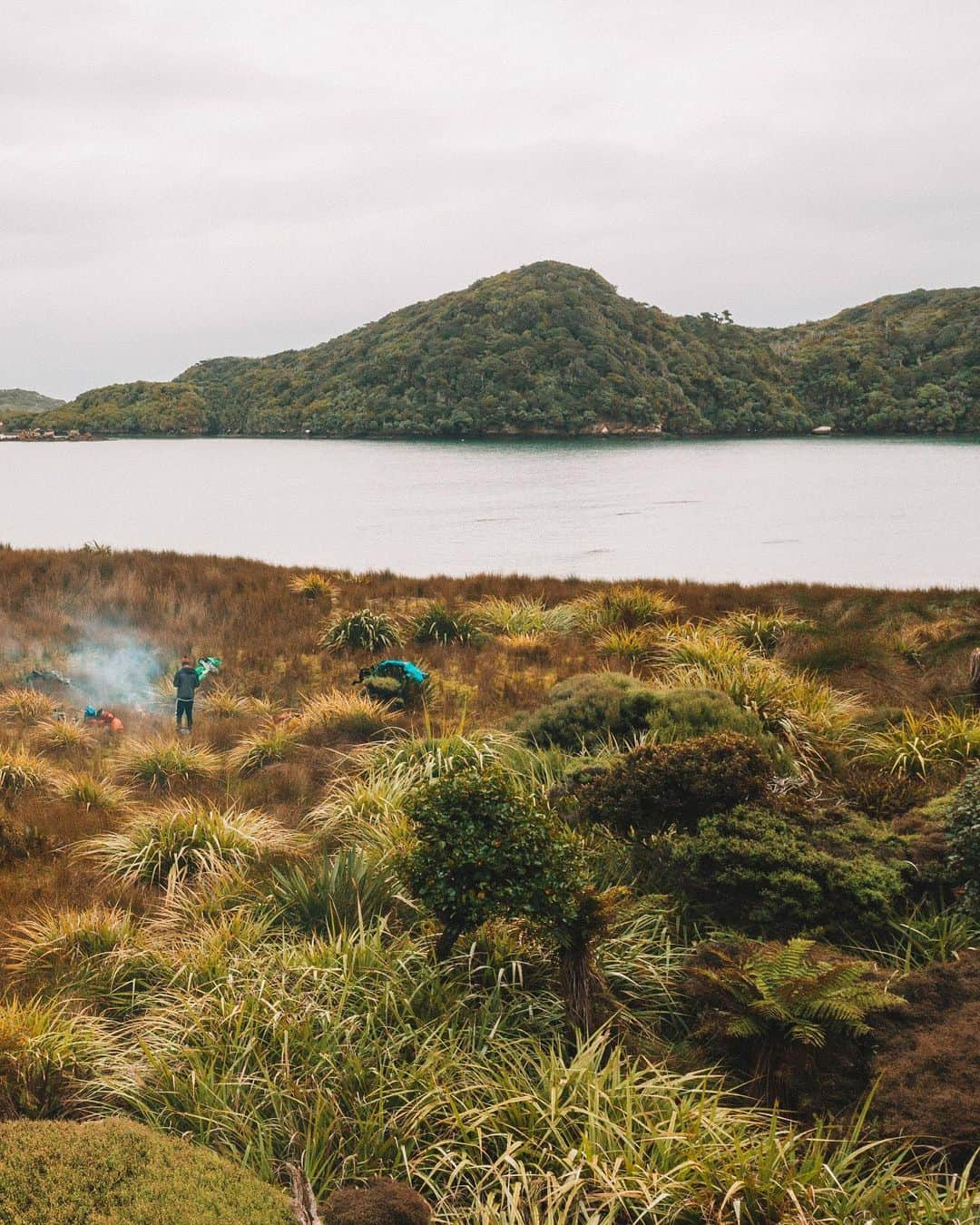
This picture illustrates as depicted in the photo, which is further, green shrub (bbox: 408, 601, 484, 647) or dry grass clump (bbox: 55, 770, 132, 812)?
green shrub (bbox: 408, 601, 484, 647)

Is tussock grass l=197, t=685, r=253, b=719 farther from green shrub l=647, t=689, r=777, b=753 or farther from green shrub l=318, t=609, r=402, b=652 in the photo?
green shrub l=647, t=689, r=777, b=753

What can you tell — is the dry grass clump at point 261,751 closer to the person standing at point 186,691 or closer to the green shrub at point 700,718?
the person standing at point 186,691

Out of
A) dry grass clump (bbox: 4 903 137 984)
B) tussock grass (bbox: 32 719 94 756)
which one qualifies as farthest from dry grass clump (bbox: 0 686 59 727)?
dry grass clump (bbox: 4 903 137 984)

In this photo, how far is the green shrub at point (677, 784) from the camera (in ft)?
21.1

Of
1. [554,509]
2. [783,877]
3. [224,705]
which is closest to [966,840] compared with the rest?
[783,877]

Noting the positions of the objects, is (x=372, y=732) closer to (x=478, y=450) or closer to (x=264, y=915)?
(x=264, y=915)

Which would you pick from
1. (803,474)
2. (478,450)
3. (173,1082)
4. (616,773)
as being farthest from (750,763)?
(478,450)

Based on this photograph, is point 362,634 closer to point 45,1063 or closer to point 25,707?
point 25,707

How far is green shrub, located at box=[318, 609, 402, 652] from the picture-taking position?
1440 cm

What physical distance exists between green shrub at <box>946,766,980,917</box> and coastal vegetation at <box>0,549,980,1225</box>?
0.09 feet

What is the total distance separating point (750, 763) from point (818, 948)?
1.76 m

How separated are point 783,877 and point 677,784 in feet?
3.65

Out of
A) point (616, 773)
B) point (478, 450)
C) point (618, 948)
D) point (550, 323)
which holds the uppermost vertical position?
point (550, 323)

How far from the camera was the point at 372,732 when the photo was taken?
9938 mm
